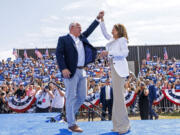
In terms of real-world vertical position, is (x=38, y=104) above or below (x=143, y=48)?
below

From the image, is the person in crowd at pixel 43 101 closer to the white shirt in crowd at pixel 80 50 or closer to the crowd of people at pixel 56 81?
the crowd of people at pixel 56 81

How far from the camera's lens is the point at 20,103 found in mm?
12766

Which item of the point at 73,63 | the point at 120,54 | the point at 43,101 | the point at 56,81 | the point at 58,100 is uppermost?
the point at 120,54

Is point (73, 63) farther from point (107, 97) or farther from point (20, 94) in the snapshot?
point (20, 94)

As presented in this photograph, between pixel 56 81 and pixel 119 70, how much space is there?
364 inches

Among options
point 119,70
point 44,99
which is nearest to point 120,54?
point 119,70

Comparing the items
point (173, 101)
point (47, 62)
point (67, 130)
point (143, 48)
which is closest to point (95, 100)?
point (173, 101)

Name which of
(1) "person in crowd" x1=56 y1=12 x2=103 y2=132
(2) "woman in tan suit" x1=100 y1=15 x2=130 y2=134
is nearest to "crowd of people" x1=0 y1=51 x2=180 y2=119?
(2) "woman in tan suit" x1=100 y1=15 x2=130 y2=134

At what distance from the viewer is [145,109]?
987 centimetres

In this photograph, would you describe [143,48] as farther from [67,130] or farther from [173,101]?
[67,130]

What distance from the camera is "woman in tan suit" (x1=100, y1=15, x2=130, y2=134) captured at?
4086 mm

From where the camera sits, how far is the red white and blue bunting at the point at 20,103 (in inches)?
497

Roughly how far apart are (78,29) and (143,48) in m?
27.4

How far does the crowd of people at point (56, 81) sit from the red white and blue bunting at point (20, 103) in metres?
A: 0.19
